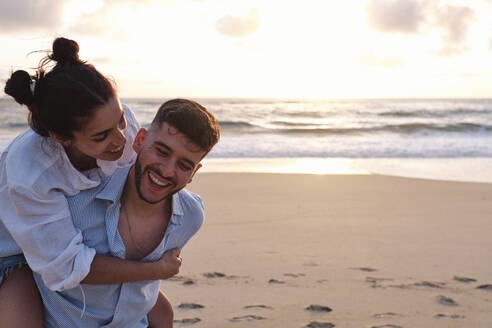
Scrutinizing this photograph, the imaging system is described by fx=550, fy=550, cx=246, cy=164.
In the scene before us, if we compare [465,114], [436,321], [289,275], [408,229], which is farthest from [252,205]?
[465,114]

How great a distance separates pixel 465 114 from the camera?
31.4 m

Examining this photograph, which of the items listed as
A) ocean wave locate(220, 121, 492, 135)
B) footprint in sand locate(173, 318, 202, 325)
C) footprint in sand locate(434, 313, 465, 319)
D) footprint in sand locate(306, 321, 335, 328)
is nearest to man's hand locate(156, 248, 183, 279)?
footprint in sand locate(173, 318, 202, 325)

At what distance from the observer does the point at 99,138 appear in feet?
8.25

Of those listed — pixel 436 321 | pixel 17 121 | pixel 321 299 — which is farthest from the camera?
pixel 17 121

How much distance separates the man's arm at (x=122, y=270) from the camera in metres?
2.34

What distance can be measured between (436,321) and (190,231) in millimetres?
2069

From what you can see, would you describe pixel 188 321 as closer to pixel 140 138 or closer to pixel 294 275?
pixel 294 275

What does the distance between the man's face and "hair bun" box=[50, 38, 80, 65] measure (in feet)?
1.65

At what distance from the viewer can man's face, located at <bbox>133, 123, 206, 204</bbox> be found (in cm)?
248

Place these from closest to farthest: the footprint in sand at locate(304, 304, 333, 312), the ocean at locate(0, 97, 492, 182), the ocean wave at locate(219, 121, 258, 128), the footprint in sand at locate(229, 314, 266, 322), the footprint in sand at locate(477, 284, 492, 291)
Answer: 1. the footprint in sand at locate(229, 314, 266, 322)
2. the footprint in sand at locate(304, 304, 333, 312)
3. the footprint in sand at locate(477, 284, 492, 291)
4. the ocean at locate(0, 97, 492, 182)
5. the ocean wave at locate(219, 121, 258, 128)

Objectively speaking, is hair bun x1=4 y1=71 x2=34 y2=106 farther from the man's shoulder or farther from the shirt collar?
the man's shoulder

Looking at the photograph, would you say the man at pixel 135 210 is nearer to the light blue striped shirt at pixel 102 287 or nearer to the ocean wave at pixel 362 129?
the light blue striped shirt at pixel 102 287

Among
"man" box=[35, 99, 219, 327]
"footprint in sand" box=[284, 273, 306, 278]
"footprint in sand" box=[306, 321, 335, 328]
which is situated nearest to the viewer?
"man" box=[35, 99, 219, 327]

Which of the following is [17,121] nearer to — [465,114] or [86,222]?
[86,222]
